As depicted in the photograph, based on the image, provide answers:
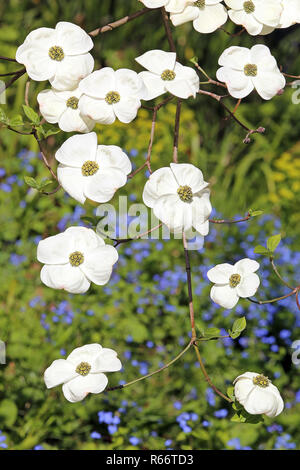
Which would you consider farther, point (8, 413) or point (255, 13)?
point (8, 413)

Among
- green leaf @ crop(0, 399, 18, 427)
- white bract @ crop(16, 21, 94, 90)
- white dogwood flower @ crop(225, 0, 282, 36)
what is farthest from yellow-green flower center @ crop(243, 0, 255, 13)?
green leaf @ crop(0, 399, 18, 427)

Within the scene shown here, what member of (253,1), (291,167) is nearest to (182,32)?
(291,167)

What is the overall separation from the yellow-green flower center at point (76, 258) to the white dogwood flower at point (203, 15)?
1.16 feet

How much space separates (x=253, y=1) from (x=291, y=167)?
2.08 metres

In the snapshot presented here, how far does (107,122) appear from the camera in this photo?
0.74m

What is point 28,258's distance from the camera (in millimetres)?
2350

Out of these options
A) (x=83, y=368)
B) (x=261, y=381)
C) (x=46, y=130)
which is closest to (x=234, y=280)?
(x=261, y=381)

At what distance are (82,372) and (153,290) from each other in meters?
1.41

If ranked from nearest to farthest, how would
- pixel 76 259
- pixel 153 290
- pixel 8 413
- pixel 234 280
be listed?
pixel 76 259
pixel 234 280
pixel 8 413
pixel 153 290

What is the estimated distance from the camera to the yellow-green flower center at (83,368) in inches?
30.7

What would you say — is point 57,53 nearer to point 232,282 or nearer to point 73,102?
point 73,102

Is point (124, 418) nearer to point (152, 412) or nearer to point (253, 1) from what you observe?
point (152, 412)

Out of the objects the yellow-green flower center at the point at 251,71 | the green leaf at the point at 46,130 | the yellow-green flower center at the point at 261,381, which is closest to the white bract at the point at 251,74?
the yellow-green flower center at the point at 251,71

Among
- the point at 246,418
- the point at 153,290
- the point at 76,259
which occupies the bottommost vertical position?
the point at 153,290
